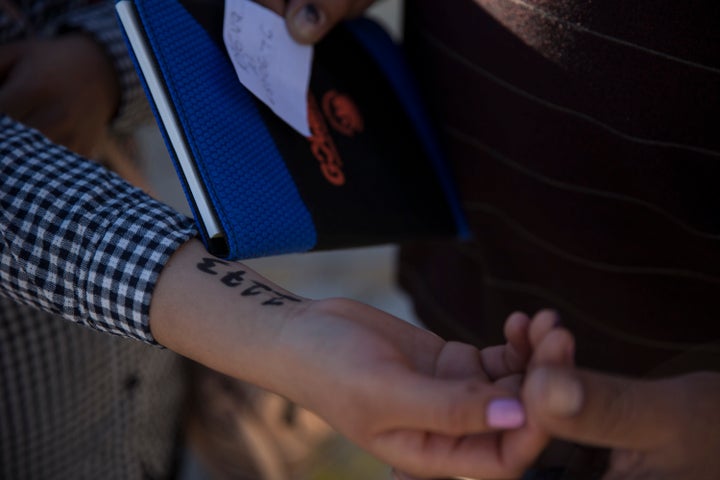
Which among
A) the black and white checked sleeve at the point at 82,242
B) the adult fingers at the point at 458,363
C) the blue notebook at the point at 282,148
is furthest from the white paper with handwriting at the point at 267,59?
the adult fingers at the point at 458,363

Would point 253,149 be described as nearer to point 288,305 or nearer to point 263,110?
point 263,110

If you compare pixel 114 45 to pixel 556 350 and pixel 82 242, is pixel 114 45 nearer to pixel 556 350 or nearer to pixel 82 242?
pixel 82 242

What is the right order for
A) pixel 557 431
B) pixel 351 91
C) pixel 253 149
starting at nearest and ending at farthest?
1. pixel 557 431
2. pixel 253 149
3. pixel 351 91

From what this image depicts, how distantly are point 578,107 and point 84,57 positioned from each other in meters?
0.59

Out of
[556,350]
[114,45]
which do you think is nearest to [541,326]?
[556,350]

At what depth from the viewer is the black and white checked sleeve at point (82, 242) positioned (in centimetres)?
A: 52

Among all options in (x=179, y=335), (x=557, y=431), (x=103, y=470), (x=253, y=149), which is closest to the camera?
(x=557, y=431)

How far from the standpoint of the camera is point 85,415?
2.85 ft

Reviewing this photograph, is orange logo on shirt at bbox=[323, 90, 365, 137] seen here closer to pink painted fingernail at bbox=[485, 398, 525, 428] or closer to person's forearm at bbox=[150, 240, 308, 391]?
person's forearm at bbox=[150, 240, 308, 391]

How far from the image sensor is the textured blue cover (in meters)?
0.57

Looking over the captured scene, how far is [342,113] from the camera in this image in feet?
2.54

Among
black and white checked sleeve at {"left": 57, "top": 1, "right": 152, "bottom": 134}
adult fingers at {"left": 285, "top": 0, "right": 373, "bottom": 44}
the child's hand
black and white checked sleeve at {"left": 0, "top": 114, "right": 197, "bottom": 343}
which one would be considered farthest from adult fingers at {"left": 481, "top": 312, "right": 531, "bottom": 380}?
black and white checked sleeve at {"left": 57, "top": 1, "right": 152, "bottom": 134}

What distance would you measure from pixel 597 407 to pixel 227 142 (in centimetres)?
38

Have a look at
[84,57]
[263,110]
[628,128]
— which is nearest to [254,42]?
[263,110]
